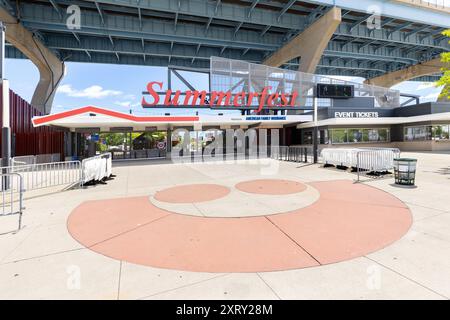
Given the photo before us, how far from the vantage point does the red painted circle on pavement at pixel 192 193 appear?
793 centimetres

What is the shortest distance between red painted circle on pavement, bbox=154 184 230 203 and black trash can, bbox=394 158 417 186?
667cm

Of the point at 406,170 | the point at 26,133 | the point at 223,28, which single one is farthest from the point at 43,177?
the point at 223,28

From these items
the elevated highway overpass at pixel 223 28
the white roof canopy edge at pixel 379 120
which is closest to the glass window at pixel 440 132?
the white roof canopy edge at pixel 379 120

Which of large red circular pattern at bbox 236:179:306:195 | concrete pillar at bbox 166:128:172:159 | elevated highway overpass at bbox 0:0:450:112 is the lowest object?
large red circular pattern at bbox 236:179:306:195

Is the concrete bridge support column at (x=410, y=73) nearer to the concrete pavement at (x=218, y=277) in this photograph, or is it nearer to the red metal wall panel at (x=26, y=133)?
the concrete pavement at (x=218, y=277)

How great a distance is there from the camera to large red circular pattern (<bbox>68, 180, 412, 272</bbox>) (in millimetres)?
3830

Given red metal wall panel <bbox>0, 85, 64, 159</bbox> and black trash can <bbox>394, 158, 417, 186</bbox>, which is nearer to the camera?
black trash can <bbox>394, 158, 417, 186</bbox>

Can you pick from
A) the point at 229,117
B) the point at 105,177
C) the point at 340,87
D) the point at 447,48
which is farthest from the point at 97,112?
the point at 447,48

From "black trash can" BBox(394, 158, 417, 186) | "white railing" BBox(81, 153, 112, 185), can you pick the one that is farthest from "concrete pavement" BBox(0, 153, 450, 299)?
"white railing" BBox(81, 153, 112, 185)

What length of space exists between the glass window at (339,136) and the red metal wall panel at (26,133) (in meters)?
30.5

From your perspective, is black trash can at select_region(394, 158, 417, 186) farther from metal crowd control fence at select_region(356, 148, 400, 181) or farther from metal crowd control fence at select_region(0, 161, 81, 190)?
metal crowd control fence at select_region(0, 161, 81, 190)

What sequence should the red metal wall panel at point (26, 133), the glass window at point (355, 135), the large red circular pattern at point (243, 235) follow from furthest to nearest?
the glass window at point (355, 135) → the red metal wall panel at point (26, 133) → the large red circular pattern at point (243, 235)

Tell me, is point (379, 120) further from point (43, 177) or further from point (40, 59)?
point (40, 59)

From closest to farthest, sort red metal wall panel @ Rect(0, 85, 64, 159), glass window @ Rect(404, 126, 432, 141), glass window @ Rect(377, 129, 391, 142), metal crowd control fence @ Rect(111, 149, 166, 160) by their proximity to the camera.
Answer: red metal wall panel @ Rect(0, 85, 64, 159)
metal crowd control fence @ Rect(111, 149, 166, 160)
glass window @ Rect(404, 126, 432, 141)
glass window @ Rect(377, 129, 391, 142)
